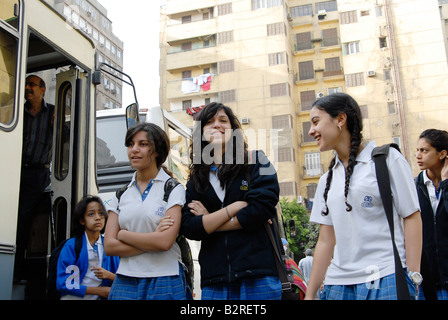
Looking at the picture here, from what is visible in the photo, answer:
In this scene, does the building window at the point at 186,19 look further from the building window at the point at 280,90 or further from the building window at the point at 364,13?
the building window at the point at 364,13

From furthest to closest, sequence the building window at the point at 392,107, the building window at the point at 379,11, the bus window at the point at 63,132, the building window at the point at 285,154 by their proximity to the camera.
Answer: the building window at the point at 379,11 → the building window at the point at 285,154 → the building window at the point at 392,107 → the bus window at the point at 63,132

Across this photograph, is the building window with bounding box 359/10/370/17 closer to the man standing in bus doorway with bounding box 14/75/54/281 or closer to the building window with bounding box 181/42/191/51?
the building window with bounding box 181/42/191/51

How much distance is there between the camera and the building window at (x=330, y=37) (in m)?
37.4

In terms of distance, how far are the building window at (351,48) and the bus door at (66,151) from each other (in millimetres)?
34119

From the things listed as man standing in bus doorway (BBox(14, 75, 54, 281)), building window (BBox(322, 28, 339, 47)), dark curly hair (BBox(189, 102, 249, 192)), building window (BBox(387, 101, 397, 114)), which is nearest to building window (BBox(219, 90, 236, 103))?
building window (BBox(322, 28, 339, 47))

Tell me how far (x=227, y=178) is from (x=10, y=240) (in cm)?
163

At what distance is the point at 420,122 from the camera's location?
32.9 meters

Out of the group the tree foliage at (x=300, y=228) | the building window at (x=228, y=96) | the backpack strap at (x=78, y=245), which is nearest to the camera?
the backpack strap at (x=78, y=245)

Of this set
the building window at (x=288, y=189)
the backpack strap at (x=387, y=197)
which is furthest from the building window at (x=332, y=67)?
the backpack strap at (x=387, y=197)

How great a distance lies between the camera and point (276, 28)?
35875 mm

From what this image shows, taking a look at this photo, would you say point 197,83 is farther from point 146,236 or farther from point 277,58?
point 146,236

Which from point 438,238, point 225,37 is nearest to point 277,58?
point 225,37
